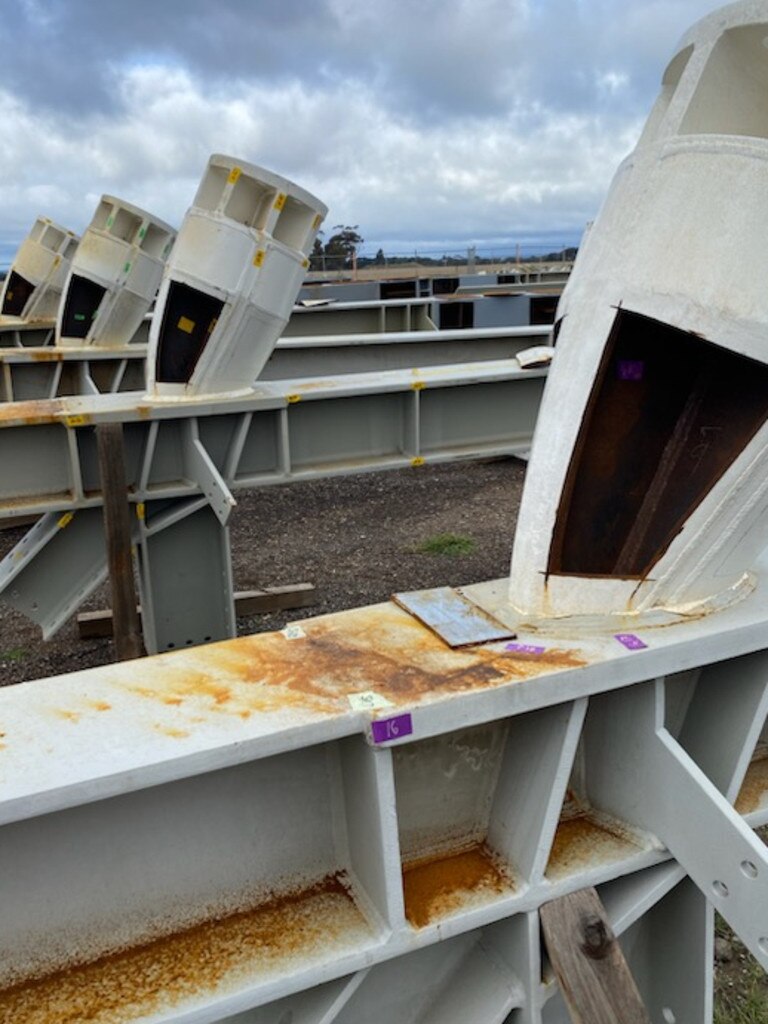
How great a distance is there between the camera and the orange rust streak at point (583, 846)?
193 centimetres

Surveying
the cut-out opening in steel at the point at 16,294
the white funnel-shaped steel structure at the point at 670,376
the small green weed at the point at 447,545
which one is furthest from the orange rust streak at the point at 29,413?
the cut-out opening in steel at the point at 16,294

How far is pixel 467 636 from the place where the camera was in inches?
78.0

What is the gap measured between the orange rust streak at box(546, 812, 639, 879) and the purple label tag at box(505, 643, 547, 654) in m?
0.50

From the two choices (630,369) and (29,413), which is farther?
(29,413)

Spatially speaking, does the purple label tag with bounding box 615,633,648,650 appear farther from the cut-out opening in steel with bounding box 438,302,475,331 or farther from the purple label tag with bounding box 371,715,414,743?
the cut-out opening in steel with bounding box 438,302,475,331

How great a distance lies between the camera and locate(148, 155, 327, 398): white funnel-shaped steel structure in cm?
441

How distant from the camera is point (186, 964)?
1.65 m

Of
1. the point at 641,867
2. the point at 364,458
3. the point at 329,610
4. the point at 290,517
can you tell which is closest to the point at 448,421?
the point at 364,458

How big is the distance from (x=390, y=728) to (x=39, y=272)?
988cm

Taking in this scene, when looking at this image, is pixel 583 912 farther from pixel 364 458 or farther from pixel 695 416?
pixel 364 458

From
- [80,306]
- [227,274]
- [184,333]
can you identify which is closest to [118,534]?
[184,333]

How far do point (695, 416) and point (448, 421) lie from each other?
3365 millimetres

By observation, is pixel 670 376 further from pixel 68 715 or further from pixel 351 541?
pixel 351 541

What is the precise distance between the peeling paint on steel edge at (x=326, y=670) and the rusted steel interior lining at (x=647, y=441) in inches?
14.2
